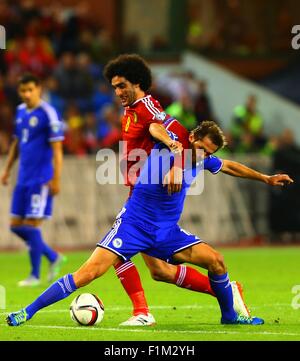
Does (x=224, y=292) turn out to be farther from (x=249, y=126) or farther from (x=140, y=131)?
(x=249, y=126)

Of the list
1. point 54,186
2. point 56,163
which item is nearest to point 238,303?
point 56,163

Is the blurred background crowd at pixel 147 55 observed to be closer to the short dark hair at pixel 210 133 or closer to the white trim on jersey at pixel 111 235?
the white trim on jersey at pixel 111 235

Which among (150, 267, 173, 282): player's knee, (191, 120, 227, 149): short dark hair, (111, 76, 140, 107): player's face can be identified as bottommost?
(150, 267, 173, 282): player's knee

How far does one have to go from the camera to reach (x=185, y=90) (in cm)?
2364

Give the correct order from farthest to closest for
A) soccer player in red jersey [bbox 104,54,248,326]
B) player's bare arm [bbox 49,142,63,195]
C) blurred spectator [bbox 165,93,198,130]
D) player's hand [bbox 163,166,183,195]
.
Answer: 1. blurred spectator [bbox 165,93,198,130]
2. player's bare arm [bbox 49,142,63,195]
3. soccer player in red jersey [bbox 104,54,248,326]
4. player's hand [bbox 163,166,183,195]

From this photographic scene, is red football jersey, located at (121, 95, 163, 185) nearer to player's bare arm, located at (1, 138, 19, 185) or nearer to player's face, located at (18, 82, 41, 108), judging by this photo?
player's face, located at (18, 82, 41, 108)

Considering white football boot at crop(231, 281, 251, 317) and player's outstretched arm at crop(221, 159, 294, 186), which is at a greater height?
player's outstretched arm at crop(221, 159, 294, 186)

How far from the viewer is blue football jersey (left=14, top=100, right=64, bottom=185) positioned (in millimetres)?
14328

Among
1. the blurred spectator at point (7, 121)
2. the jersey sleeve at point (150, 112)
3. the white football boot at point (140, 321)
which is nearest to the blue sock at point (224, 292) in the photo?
the white football boot at point (140, 321)

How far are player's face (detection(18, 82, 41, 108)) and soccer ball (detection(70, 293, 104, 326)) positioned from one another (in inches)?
186

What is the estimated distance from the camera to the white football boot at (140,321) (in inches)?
391

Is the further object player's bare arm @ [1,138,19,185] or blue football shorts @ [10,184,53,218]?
player's bare arm @ [1,138,19,185]


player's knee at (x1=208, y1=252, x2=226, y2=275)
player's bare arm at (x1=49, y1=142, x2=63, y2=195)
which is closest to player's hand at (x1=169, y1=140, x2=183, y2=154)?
player's knee at (x1=208, y1=252, x2=226, y2=275)
